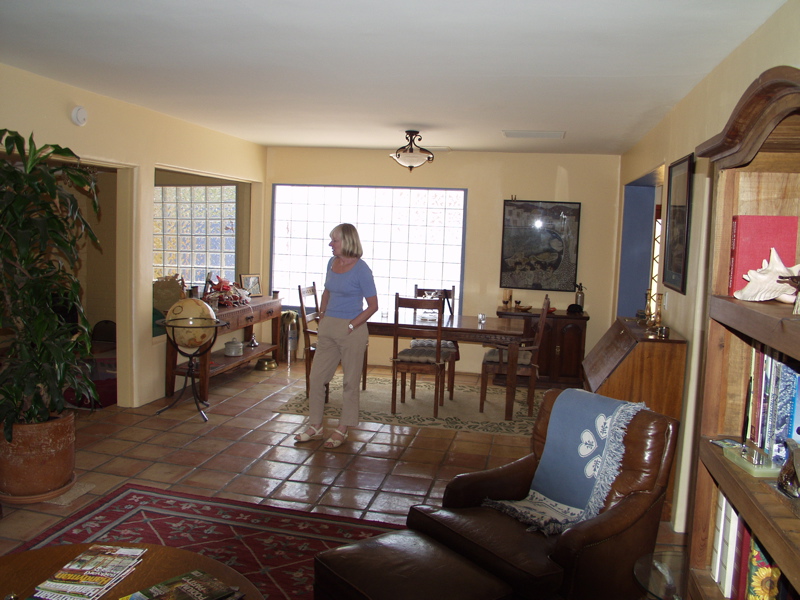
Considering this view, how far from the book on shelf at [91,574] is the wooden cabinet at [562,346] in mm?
4998

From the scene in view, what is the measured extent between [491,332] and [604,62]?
2.54m

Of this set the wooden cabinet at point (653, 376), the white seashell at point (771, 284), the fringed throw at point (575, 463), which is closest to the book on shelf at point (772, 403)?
the white seashell at point (771, 284)

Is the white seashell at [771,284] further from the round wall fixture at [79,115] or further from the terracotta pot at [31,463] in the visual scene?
the round wall fixture at [79,115]

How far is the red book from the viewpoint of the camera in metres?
1.82

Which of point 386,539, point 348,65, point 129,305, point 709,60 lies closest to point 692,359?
point 709,60

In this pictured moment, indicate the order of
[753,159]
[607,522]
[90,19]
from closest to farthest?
[753,159] → [607,522] → [90,19]

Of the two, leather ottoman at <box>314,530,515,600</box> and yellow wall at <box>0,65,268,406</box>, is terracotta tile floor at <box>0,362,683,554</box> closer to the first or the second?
yellow wall at <box>0,65,268,406</box>

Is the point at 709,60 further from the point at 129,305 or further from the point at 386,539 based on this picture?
the point at 129,305

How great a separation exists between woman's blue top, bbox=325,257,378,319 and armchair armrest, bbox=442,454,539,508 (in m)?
1.89

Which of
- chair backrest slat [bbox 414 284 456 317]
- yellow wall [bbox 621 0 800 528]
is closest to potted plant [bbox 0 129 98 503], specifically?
yellow wall [bbox 621 0 800 528]

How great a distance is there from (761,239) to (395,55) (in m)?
2.17

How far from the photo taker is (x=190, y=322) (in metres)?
5.03

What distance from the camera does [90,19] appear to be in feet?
9.72

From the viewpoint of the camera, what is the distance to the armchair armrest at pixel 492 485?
2598 millimetres
